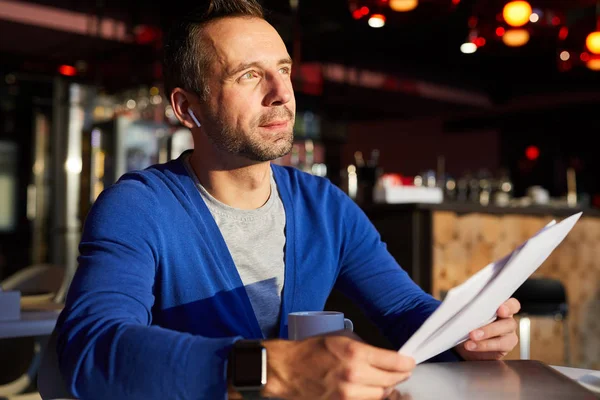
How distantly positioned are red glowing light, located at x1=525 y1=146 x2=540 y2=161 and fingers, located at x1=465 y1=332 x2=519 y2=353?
487 inches

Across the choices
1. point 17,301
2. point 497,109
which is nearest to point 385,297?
point 17,301

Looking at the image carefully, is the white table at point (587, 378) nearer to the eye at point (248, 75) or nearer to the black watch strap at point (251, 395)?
the black watch strap at point (251, 395)

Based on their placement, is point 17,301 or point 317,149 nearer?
point 17,301

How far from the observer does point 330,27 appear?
7512mm

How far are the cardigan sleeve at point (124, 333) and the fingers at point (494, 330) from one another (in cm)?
46

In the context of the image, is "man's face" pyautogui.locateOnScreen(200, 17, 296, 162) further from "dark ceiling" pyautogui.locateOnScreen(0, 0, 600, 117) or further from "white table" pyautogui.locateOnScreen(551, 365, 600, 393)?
"dark ceiling" pyautogui.locateOnScreen(0, 0, 600, 117)

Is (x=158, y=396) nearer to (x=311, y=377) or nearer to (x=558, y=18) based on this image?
(x=311, y=377)

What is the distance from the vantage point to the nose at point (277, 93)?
4.63 ft

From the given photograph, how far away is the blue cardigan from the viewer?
909mm

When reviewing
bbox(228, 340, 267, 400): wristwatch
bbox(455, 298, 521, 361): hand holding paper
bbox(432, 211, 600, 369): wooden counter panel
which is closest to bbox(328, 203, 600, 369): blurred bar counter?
bbox(432, 211, 600, 369): wooden counter panel

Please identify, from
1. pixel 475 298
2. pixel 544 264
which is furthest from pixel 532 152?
pixel 475 298

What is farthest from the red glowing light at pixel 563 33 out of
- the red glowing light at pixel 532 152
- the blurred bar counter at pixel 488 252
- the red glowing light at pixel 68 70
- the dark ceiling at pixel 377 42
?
the red glowing light at pixel 532 152

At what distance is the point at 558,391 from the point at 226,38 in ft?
3.19

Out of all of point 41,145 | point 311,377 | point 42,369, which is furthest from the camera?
point 41,145
